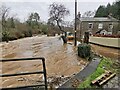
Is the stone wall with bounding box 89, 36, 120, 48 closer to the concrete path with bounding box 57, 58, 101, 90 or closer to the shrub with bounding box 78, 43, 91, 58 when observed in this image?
the shrub with bounding box 78, 43, 91, 58

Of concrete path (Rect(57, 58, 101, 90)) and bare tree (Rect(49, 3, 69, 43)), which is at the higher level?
bare tree (Rect(49, 3, 69, 43))

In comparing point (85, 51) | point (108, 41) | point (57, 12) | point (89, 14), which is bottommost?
point (108, 41)

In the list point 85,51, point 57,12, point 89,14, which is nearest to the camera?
point 85,51

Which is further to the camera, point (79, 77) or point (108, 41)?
point (108, 41)

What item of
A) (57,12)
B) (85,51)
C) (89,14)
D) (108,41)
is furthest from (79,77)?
(89,14)

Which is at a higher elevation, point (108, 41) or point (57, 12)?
point (57, 12)

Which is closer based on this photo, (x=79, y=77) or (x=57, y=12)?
(x=79, y=77)

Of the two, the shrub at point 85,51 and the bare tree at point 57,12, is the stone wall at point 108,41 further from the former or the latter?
the shrub at point 85,51

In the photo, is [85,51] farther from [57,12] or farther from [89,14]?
[89,14]

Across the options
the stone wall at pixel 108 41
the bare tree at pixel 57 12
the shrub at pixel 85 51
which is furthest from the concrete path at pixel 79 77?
the bare tree at pixel 57 12

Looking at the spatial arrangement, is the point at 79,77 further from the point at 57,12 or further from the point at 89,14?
the point at 89,14

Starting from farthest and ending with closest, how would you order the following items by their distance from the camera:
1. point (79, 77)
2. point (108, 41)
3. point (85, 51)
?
point (108, 41), point (85, 51), point (79, 77)

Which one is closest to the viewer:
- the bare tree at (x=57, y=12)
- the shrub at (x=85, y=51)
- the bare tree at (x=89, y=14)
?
the shrub at (x=85, y=51)

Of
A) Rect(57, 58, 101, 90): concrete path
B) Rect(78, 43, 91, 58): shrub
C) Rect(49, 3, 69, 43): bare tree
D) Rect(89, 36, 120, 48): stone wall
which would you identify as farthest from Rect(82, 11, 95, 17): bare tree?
Rect(57, 58, 101, 90): concrete path
